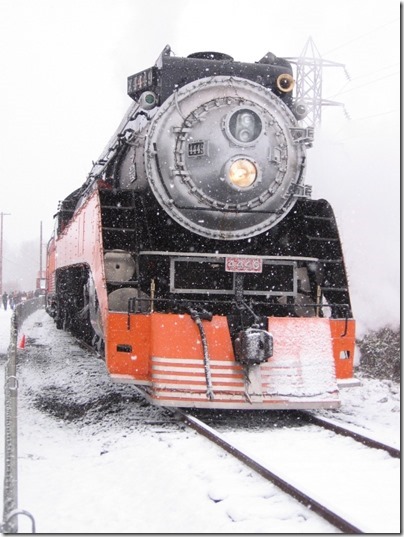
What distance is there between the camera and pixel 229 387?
5848 millimetres

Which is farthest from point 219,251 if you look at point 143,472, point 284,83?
point 143,472

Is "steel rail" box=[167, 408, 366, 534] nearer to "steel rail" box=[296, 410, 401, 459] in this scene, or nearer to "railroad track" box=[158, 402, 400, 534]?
"railroad track" box=[158, 402, 400, 534]

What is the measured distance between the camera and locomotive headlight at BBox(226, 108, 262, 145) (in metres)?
6.31

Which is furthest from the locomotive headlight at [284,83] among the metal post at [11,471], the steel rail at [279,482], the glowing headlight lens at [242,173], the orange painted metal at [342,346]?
the metal post at [11,471]

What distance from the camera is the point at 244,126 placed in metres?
6.36

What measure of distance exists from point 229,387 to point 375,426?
1342 mm

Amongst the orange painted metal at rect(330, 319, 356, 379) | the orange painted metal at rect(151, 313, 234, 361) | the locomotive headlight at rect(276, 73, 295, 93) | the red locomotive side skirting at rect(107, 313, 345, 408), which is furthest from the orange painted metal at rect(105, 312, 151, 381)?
the locomotive headlight at rect(276, 73, 295, 93)

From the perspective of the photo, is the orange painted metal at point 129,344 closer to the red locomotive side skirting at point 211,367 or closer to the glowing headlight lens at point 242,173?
the red locomotive side skirting at point 211,367

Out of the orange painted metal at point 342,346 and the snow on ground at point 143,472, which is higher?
the orange painted metal at point 342,346

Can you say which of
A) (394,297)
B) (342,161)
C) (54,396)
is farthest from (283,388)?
(342,161)

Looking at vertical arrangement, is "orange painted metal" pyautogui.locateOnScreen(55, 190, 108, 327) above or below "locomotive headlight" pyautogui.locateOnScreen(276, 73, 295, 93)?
below

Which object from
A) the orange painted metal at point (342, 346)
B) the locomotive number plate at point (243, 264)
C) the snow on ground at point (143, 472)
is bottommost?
the snow on ground at point (143, 472)

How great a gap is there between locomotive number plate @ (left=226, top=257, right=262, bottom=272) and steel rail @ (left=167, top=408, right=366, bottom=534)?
4.95 ft

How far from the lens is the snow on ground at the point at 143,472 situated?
11.8ft
